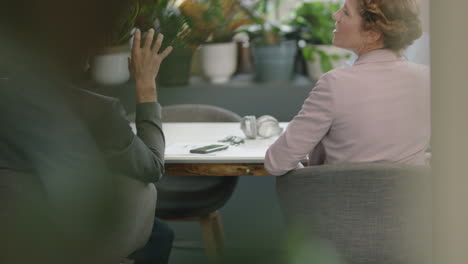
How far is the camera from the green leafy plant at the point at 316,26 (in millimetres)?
2498

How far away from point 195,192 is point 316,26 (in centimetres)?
108

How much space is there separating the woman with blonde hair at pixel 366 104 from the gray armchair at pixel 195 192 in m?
0.58

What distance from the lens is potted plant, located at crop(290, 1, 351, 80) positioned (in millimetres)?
2500

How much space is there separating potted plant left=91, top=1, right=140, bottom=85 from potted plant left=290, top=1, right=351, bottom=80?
211cm

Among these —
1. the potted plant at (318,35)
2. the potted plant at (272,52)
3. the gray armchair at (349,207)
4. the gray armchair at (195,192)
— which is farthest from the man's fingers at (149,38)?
the potted plant at (318,35)

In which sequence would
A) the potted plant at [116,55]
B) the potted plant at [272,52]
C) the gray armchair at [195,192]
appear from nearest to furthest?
1. the potted plant at [116,55]
2. the gray armchair at [195,192]
3. the potted plant at [272,52]

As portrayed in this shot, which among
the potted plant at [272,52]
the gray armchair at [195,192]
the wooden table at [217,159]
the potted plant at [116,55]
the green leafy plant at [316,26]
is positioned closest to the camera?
the potted plant at [116,55]

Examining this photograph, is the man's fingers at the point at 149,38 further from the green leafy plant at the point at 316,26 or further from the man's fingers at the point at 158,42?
the green leafy plant at the point at 316,26

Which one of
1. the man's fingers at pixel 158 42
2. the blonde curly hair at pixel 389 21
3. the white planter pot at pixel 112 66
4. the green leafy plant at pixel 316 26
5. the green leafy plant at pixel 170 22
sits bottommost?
the green leafy plant at pixel 316 26

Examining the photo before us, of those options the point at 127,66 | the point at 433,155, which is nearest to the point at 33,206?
the point at 127,66

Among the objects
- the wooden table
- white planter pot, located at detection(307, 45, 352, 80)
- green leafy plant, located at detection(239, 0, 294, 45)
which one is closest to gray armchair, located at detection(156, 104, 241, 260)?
the wooden table

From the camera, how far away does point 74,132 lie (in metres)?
0.34

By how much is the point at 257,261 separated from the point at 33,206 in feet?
0.49

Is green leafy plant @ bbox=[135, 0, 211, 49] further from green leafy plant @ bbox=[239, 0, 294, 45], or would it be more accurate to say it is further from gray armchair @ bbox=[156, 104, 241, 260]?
green leafy plant @ bbox=[239, 0, 294, 45]
